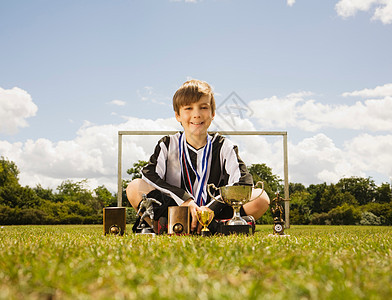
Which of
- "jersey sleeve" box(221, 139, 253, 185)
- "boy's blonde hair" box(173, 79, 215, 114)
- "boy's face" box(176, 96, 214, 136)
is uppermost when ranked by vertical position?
"boy's blonde hair" box(173, 79, 215, 114)

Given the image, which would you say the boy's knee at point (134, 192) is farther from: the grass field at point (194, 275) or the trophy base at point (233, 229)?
the grass field at point (194, 275)

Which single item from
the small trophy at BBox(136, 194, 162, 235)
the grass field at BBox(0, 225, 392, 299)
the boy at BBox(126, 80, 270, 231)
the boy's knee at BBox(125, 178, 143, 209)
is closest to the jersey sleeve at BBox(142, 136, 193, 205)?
the boy at BBox(126, 80, 270, 231)

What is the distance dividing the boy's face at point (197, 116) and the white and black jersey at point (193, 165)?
0.23 metres

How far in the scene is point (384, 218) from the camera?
12.4 meters

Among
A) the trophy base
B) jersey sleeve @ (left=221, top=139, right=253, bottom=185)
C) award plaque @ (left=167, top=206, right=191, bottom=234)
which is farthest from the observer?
jersey sleeve @ (left=221, top=139, right=253, bottom=185)

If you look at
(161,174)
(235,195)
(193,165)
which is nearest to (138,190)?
(161,174)

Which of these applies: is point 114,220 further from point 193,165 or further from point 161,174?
point 193,165

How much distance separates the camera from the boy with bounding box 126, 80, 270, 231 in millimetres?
3973

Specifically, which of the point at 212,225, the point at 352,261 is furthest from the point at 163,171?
the point at 352,261

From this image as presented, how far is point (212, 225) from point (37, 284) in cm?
239

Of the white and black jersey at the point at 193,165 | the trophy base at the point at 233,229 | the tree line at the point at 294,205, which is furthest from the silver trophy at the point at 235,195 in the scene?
the tree line at the point at 294,205

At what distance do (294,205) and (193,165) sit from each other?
40.2 ft

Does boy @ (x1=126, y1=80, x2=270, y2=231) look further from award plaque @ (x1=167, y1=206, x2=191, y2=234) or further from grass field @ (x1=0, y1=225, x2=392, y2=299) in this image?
grass field @ (x1=0, y1=225, x2=392, y2=299)

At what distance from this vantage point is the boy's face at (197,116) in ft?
13.2
